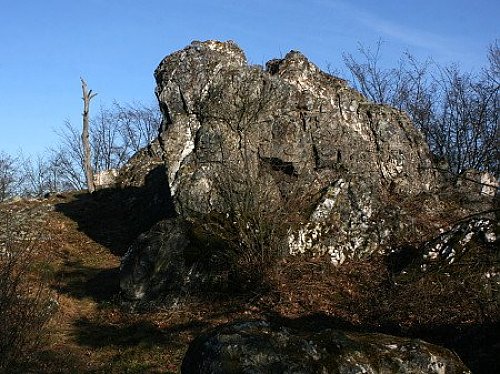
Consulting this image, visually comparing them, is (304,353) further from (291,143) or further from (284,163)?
(291,143)

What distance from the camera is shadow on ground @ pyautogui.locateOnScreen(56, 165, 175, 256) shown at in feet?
60.0

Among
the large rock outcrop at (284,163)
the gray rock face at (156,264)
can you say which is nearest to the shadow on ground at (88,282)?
the gray rock face at (156,264)

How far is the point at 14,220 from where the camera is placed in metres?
20.2

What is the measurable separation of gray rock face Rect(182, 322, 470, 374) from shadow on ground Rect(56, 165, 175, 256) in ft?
35.3

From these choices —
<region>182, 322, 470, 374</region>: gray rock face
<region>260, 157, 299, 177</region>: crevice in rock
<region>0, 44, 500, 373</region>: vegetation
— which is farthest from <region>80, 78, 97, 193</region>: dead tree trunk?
<region>182, 322, 470, 374</region>: gray rock face

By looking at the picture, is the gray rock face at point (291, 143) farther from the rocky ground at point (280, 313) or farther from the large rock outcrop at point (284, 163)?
the rocky ground at point (280, 313)

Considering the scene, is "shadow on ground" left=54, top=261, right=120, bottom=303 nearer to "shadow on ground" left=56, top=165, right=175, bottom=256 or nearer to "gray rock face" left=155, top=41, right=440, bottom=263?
"shadow on ground" left=56, top=165, right=175, bottom=256

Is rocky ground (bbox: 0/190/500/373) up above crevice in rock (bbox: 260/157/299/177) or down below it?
below

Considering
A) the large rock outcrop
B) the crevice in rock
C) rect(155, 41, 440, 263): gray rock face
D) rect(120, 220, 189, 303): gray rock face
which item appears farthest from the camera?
the crevice in rock

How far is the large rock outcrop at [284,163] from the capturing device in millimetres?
13320

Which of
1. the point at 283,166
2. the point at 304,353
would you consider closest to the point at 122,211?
the point at 283,166

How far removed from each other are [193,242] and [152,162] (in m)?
9.72

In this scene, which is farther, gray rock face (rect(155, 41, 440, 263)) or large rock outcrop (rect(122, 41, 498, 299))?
gray rock face (rect(155, 41, 440, 263))

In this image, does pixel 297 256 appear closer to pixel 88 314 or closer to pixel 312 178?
pixel 312 178
